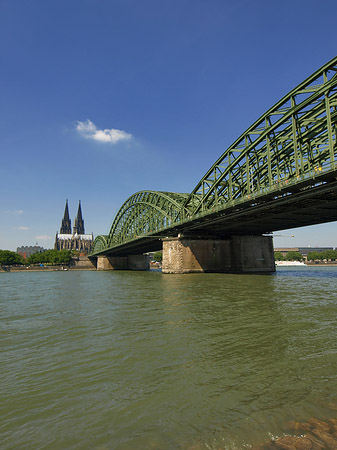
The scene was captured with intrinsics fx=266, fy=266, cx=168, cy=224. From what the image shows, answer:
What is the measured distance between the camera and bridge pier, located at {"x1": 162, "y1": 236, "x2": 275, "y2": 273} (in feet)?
173

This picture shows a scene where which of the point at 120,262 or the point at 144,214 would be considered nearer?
the point at 144,214

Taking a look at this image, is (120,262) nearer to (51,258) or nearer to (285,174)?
(51,258)

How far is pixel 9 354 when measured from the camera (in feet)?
26.3

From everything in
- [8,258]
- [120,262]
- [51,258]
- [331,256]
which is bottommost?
[331,256]

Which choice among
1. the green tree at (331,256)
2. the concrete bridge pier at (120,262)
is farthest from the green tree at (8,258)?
the green tree at (331,256)

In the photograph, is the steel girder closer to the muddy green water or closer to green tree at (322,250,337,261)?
the muddy green water

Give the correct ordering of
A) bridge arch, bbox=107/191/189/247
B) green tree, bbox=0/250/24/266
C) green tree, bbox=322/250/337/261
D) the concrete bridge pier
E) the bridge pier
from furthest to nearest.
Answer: green tree, bbox=322/250/337/261 → green tree, bbox=0/250/24/266 → the concrete bridge pier → bridge arch, bbox=107/191/189/247 → the bridge pier

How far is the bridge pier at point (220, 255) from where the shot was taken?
52.6 m

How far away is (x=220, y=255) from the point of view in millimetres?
54562

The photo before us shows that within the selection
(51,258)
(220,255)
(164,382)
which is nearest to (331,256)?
(220,255)

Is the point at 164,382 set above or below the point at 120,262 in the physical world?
below

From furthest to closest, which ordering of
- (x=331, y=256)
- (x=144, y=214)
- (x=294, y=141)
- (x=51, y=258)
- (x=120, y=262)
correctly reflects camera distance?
(x=331, y=256)
(x=51, y=258)
(x=120, y=262)
(x=144, y=214)
(x=294, y=141)

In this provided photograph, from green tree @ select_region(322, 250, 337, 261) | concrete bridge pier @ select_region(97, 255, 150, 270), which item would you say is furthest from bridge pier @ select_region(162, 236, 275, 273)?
green tree @ select_region(322, 250, 337, 261)

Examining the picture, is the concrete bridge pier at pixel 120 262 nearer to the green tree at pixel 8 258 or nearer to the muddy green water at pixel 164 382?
the green tree at pixel 8 258
